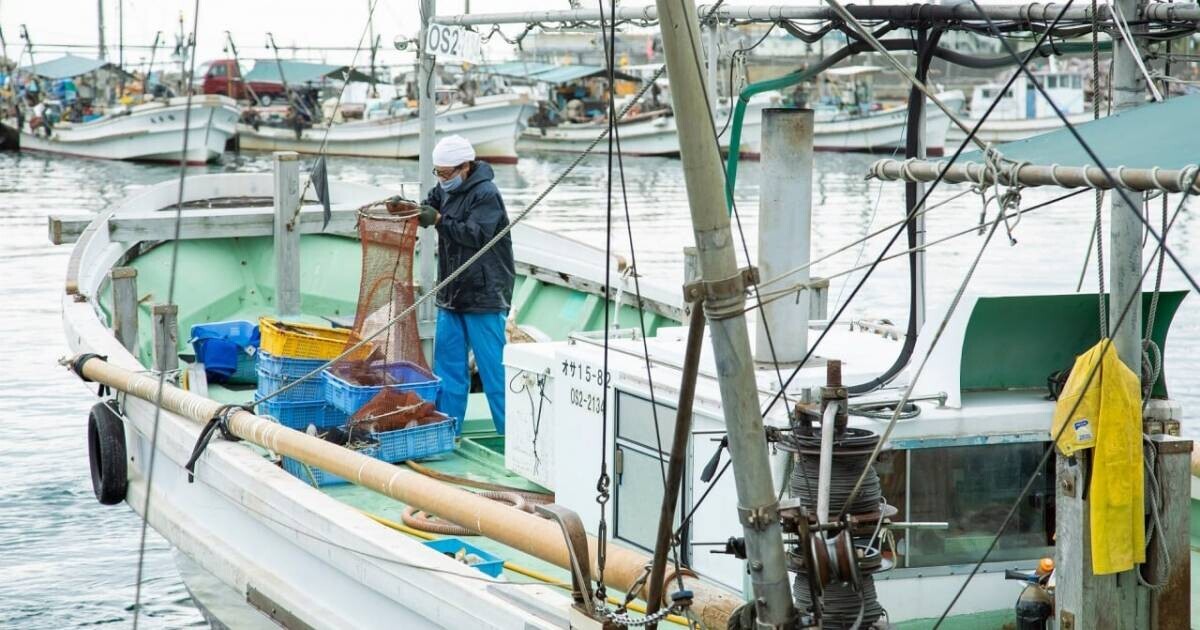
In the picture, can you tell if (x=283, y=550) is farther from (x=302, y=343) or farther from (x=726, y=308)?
(x=726, y=308)

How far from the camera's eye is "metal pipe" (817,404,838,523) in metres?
4.06

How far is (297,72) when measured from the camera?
59781 millimetres

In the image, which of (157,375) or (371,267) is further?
(371,267)

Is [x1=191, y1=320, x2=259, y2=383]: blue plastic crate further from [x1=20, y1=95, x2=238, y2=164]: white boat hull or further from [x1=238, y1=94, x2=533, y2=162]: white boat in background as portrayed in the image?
[x1=20, y1=95, x2=238, y2=164]: white boat hull

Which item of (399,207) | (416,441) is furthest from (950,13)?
(399,207)

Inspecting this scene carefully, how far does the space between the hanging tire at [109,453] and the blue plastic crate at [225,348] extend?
1.27 metres

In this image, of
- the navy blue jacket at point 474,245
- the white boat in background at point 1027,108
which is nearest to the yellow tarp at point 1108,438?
the navy blue jacket at point 474,245

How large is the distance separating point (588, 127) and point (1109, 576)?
5081 cm

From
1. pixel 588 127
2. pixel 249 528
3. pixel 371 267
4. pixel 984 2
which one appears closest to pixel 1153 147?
pixel 984 2

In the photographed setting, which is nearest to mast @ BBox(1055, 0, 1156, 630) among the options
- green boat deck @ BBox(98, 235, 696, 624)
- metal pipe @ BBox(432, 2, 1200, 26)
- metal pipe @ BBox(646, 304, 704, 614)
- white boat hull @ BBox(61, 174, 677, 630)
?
metal pipe @ BBox(432, 2, 1200, 26)

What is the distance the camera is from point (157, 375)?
8.25 meters

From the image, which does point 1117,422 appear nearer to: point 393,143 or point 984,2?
point 984,2

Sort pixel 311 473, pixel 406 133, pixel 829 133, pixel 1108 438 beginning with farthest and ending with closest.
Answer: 1. pixel 829 133
2. pixel 406 133
3. pixel 311 473
4. pixel 1108 438

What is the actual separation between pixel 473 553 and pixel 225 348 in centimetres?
433
